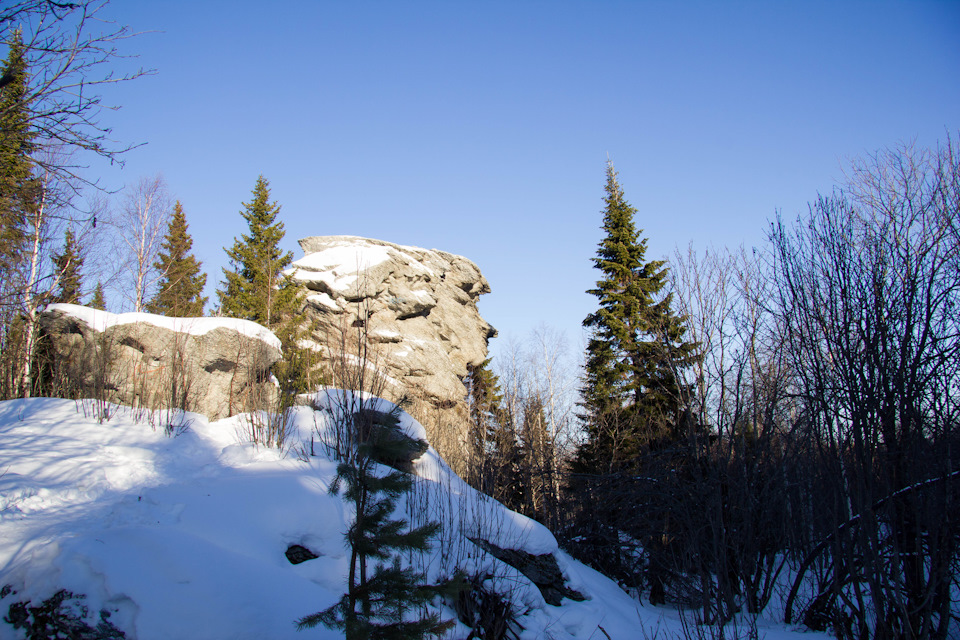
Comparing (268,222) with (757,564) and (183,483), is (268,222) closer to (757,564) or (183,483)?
(183,483)

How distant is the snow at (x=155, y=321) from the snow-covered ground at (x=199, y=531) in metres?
2.56

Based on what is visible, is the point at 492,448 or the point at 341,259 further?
the point at 341,259

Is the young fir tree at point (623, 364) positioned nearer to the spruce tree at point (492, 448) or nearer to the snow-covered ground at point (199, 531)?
the spruce tree at point (492, 448)

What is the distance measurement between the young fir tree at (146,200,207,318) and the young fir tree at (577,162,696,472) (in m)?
17.1

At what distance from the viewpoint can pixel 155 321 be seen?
10.6 metres

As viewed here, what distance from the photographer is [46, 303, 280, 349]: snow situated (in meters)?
10.3

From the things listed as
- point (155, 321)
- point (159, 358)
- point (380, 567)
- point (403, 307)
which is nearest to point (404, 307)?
point (403, 307)

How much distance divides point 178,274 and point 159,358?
59.2ft

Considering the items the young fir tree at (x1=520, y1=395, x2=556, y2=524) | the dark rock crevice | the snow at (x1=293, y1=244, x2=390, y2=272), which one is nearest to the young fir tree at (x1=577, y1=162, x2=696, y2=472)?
the young fir tree at (x1=520, y1=395, x2=556, y2=524)

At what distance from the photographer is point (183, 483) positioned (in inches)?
246

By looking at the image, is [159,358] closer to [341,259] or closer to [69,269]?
[69,269]

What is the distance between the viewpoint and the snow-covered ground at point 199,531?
146 inches

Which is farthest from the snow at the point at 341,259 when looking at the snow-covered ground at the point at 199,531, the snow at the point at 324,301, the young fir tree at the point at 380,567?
the young fir tree at the point at 380,567

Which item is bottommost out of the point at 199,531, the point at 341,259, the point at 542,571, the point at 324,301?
the point at 542,571
